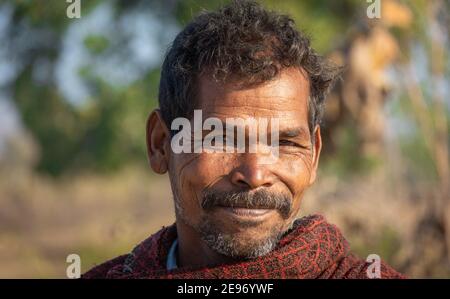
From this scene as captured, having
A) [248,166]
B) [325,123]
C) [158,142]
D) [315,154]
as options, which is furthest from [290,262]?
[325,123]

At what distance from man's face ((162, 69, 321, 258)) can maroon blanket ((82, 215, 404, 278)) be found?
43mm

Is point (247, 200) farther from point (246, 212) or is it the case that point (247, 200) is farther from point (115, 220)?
point (115, 220)

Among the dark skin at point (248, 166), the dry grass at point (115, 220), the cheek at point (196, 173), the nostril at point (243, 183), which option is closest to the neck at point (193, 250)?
the dark skin at point (248, 166)

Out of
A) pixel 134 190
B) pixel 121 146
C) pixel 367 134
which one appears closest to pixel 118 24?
pixel 121 146

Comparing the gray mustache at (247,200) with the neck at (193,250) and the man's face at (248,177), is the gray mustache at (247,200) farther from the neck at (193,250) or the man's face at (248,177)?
the neck at (193,250)

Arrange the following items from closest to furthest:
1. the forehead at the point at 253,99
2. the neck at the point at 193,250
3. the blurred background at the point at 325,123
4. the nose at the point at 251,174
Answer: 1. the nose at the point at 251,174
2. the forehead at the point at 253,99
3. the neck at the point at 193,250
4. the blurred background at the point at 325,123

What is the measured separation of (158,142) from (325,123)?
399cm

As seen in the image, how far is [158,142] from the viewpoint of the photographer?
7.68 ft

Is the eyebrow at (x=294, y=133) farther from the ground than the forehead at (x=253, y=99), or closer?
closer

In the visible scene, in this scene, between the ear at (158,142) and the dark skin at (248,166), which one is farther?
the ear at (158,142)

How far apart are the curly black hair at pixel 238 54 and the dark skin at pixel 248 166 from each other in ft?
0.14

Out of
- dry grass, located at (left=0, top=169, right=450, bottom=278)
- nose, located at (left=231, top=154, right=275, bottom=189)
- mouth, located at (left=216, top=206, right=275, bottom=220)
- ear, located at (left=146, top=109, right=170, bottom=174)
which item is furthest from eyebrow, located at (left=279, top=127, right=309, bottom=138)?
dry grass, located at (left=0, top=169, right=450, bottom=278)

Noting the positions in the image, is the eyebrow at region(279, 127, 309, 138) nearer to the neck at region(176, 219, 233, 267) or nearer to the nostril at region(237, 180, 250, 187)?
the nostril at region(237, 180, 250, 187)

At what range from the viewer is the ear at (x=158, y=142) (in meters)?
2.31
